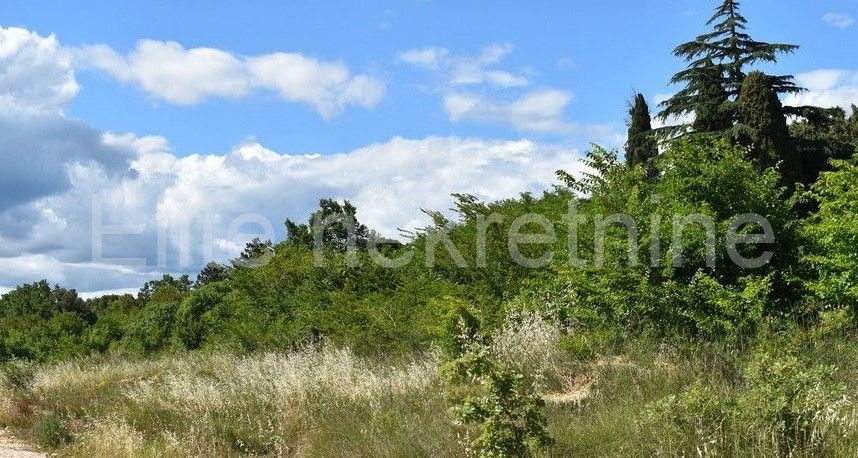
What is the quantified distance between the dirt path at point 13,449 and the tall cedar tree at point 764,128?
2074 centimetres

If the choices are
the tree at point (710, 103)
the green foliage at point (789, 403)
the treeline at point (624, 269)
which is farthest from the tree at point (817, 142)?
the green foliage at point (789, 403)

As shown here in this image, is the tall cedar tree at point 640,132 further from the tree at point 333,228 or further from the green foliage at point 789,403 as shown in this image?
the green foliage at point 789,403

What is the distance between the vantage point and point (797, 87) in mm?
30500

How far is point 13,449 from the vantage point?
1397 centimetres

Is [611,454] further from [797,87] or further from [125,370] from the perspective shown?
[797,87]

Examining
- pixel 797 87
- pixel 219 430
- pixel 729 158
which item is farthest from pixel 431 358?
pixel 797 87

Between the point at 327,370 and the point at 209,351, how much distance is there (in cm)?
1426

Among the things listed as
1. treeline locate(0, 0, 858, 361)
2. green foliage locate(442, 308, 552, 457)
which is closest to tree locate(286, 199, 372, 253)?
treeline locate(0, 0, 858, 361)

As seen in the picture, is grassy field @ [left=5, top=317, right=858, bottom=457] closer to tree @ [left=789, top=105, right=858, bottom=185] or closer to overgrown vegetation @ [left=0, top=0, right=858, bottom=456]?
overgrown vegetation @ [left=0, top=0, right=858, bottom=456]

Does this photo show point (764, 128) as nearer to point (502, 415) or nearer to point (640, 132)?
point (640, 132)

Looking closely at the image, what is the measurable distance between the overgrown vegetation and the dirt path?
1.14ft

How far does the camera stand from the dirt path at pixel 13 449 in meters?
13.0

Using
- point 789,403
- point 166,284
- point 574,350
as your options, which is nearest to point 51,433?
point 574,350

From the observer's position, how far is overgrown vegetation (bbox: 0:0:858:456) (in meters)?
7.42
